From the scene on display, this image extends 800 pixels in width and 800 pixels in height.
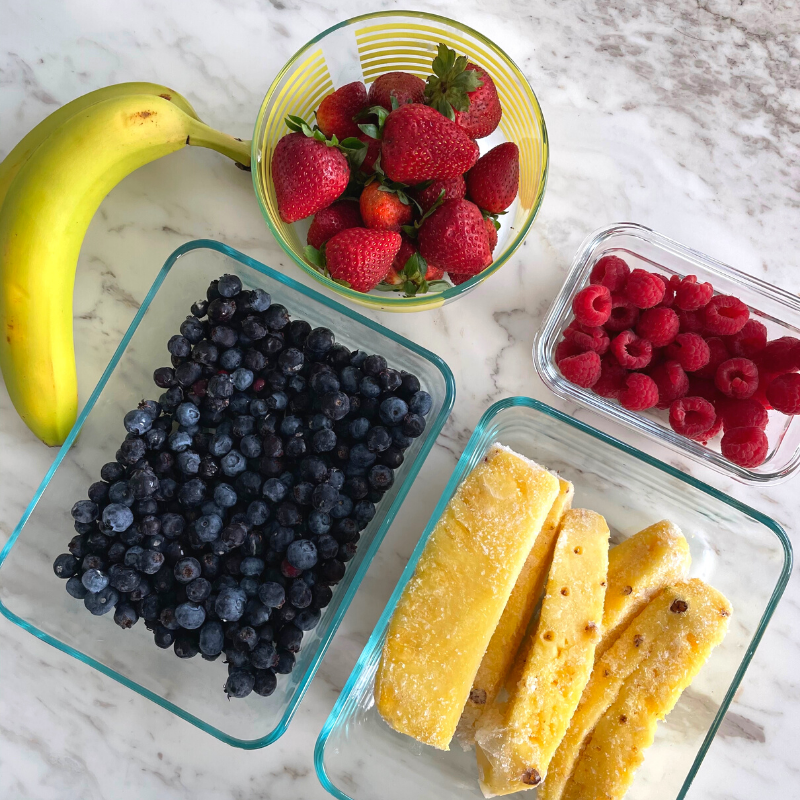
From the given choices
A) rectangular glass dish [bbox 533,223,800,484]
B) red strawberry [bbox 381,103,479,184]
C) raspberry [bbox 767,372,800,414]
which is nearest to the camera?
red strawberry [bbox 381,103,479,184]

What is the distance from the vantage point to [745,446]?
1.00 metres

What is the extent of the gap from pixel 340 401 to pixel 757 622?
0.77m

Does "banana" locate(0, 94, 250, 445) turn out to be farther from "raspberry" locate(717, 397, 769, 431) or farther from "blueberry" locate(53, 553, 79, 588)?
"raspberry" locate(717, 397, 769, 431)

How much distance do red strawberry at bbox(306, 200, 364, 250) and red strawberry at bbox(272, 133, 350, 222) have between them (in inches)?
1.0

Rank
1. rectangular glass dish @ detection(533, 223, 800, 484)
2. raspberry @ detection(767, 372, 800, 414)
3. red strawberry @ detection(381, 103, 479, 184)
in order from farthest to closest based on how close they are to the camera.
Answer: rectangular glass dish @ detection(533, 223, 800, 484), raspberry @ detection(767, 372, 800, 414), red strawberry @ detection(381, 103, 479, 184)

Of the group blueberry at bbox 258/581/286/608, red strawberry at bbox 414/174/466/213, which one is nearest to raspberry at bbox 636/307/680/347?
red strawberry at bbox 414/174/466/213

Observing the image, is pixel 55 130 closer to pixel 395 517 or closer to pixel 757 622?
pixel 395 517

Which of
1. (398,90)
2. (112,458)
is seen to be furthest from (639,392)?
(112,458)

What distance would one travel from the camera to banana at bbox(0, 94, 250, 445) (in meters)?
1.00

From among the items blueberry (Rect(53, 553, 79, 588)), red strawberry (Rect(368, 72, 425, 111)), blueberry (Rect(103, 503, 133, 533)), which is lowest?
blueberry (Rect(53, 553, 79, 588))

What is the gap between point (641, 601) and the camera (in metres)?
0.97

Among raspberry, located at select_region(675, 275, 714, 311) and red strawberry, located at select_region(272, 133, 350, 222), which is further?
raspberry, located at select_region(675, 275, 714, 311)

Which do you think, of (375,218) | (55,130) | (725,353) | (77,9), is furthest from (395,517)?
(77,9)

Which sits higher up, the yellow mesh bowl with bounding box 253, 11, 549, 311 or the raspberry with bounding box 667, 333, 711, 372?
the yellow mesh bowl with bounding box 253, 11, 549, 311
